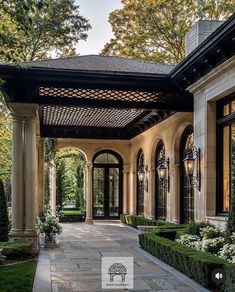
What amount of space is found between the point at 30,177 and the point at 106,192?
12.3m

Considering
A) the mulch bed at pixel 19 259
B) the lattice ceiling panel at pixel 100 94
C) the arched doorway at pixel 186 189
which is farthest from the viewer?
the arched doorway at pixel 186 189

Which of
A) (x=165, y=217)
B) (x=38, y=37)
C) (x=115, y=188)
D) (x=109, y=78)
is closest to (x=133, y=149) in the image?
(x=115, y=188)

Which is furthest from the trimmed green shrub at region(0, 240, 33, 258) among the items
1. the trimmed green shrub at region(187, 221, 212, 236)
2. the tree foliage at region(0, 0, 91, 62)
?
the tree foliage at region(0, 0, 91, 62)

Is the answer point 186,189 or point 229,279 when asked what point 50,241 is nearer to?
point 186,189

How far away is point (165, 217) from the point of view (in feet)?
55.0

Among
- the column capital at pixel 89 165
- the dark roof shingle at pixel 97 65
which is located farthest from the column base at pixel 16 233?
the column capital at pixel 89 165

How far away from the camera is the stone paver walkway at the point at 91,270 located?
23.5 feet

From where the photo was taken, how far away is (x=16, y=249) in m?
9.92

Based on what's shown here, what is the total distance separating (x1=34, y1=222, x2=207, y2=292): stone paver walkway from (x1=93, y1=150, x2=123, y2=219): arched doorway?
9.92m

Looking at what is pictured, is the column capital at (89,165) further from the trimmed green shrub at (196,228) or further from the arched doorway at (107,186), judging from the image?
the trimmed green shrub at (196,228)

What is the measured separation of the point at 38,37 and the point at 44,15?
1205 millimetres

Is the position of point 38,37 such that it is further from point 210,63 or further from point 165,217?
point 210,63

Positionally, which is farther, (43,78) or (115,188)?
(115,188)
